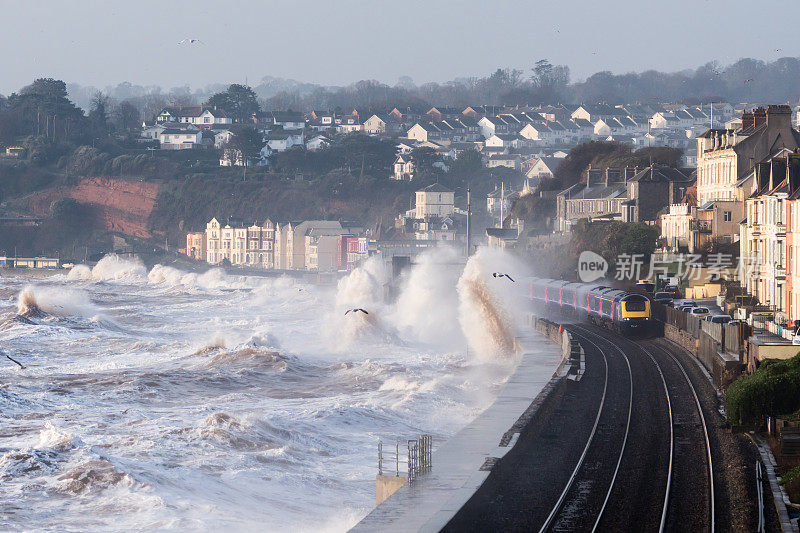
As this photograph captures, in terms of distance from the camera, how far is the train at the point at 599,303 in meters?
49.3

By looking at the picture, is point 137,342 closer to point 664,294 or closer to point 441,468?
point 664,294

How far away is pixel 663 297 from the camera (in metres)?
55.5

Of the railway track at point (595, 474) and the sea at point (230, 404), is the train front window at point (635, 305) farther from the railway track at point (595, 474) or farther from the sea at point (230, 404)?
the railway track at point (595, 474)

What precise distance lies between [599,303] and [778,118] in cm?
1758

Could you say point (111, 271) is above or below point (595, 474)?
below

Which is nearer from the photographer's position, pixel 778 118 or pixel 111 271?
pixel 778 118

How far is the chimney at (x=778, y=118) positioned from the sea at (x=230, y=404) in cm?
1775

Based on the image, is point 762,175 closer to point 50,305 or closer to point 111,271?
point 50,305

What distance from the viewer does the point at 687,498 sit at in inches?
781

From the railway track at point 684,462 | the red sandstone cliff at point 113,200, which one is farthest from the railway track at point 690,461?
the red sandstone cliff at point 113,200

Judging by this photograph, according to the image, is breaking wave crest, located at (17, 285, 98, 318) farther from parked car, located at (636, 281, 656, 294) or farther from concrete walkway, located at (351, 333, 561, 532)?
concrete walkway, located at (351, 333, 561, 532)

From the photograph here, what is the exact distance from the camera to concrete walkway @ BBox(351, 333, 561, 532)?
A: 61.0 feet

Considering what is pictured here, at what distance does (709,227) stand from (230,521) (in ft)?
147

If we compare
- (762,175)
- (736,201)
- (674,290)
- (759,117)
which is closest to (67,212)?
(759,117)
